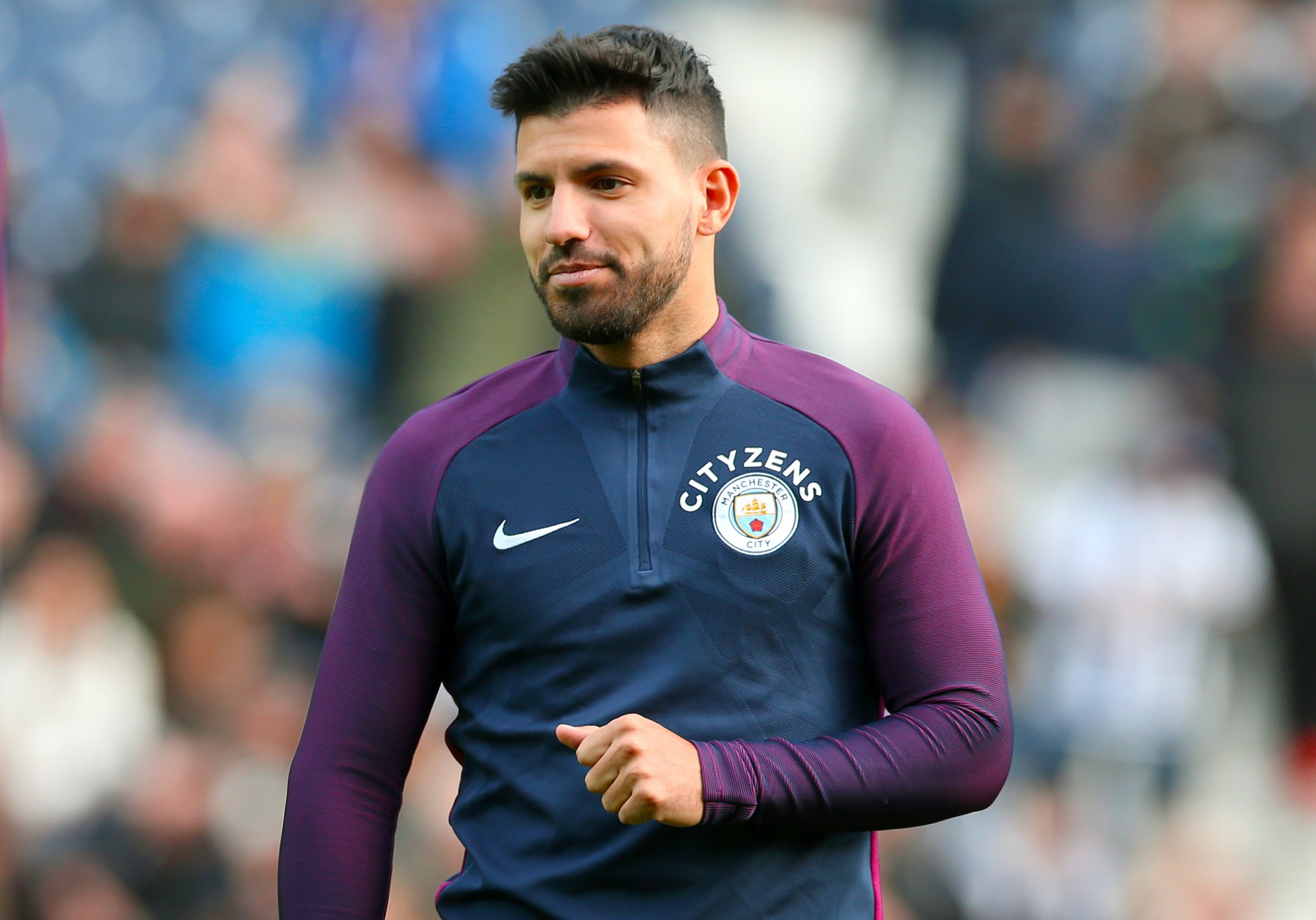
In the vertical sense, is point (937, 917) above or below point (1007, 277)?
below

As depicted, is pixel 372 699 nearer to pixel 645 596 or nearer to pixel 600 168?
pixel 645 596

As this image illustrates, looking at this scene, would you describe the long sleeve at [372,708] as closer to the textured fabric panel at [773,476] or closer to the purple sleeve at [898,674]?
the textured fabric panel at [773,476]

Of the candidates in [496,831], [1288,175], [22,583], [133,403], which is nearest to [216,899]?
[22,583]

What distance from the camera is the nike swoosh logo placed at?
2299 mm

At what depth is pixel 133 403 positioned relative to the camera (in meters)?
6.85

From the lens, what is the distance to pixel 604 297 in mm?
2299

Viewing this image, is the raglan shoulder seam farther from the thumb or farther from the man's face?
the thumb

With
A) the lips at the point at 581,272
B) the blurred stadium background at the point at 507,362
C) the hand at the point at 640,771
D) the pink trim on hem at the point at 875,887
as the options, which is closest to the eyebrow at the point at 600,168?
the lips at the point at 581,272

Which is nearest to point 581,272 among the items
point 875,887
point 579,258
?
point 579,258

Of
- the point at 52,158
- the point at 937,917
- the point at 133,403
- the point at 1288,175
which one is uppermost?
the point at 52,158

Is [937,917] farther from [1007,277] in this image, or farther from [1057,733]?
[1007,277]

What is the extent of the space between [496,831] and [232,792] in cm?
392

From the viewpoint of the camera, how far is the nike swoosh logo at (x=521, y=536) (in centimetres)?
230

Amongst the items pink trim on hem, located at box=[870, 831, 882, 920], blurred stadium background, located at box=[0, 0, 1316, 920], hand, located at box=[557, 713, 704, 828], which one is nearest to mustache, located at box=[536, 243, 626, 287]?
hand, located at box=[557, 713, 704, 828]
